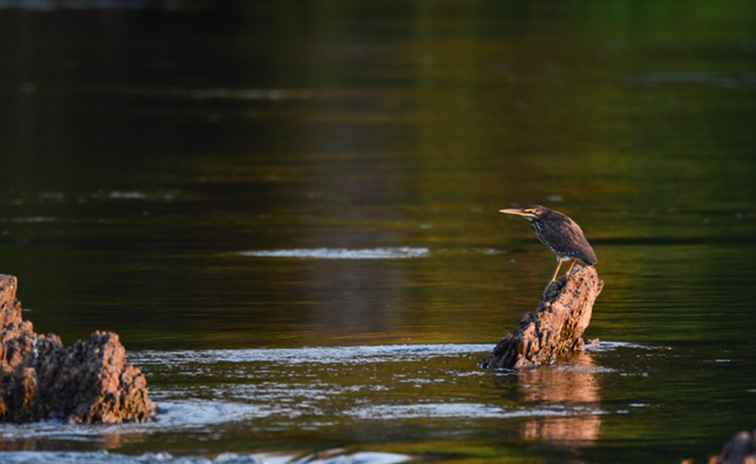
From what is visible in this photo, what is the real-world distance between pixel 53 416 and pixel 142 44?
5419 cm

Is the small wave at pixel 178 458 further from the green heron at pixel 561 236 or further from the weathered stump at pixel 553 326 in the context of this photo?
the green heron at pixel 561 236

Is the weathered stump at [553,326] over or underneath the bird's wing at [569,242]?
underneath

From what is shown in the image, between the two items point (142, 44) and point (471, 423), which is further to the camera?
point (142, 44)

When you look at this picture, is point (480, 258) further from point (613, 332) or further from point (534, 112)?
point (534, 112)

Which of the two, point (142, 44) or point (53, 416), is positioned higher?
point (142, 44)

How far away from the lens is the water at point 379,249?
11.9 m

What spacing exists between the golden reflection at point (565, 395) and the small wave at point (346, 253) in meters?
6.04

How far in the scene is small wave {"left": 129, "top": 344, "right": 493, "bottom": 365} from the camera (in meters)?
14.0

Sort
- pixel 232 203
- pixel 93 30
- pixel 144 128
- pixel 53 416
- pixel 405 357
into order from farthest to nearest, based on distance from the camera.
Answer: pixel 93 30 < pixel 144 128 < pixel 232 203 < pixel 405 357 < pixel 53 416

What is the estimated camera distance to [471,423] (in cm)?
1187

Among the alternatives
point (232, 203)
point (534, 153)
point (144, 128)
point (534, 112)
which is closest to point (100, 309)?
point (232, 203)

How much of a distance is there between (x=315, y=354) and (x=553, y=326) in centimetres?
167

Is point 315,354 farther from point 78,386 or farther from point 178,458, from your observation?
point 178,458

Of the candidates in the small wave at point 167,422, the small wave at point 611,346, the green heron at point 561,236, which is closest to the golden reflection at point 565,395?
the small wave at point 611,346
